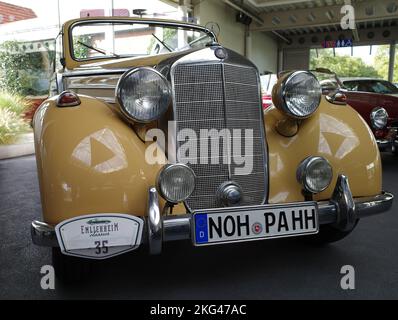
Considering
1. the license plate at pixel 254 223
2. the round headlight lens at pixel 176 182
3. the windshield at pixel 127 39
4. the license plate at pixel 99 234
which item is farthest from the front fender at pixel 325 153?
the windshield at pixel 127 39

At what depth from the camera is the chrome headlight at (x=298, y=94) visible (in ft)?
7.72

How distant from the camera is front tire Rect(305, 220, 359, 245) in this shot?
2717 millimetres

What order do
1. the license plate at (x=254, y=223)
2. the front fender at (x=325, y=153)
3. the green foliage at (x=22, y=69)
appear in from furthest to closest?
the green foliage at (x=22, y=69) < the front fender at (x=325, y=153) < the license plate at (x=254, y=223)

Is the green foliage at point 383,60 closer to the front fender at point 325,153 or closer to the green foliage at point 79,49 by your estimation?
the green foliage at point 79,49

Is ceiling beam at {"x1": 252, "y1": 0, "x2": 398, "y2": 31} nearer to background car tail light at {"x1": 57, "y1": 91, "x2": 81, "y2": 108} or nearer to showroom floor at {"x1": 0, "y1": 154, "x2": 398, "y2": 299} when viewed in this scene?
showroom floor at {"x1": 0, "y1": 154, "x2": 398, "y2": 299}

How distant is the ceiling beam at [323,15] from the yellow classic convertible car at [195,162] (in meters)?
12.2

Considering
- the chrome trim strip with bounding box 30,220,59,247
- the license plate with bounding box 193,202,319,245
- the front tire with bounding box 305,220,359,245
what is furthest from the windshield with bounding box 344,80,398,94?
the chrome trim strip with bounding box 30,220,59,247

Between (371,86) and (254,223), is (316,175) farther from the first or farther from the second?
(371,86)

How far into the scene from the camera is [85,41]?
12.1 feet

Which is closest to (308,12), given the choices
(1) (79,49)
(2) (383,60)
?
(2) (383,60)

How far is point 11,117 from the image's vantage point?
314 inches

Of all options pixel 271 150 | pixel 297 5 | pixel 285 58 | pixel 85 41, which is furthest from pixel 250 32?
pixel 271 150

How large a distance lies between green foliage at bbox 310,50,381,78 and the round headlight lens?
19.3 meters

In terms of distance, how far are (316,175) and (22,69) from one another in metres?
8.48
